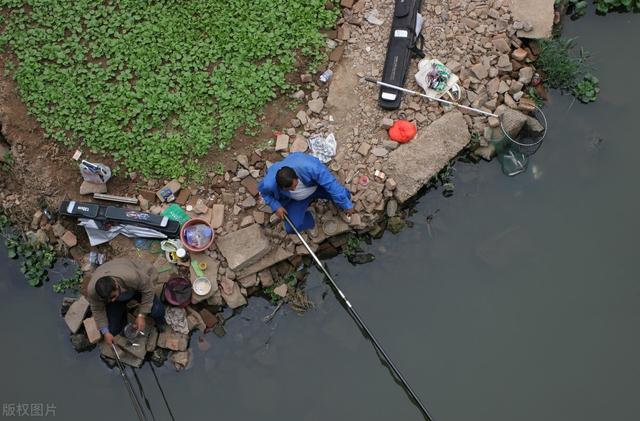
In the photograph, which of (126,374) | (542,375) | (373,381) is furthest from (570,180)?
(126,374)

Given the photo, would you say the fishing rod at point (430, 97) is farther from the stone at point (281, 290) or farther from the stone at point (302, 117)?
the stone at point (281, 290)

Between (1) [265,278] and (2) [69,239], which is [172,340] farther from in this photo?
(2) [69,239]

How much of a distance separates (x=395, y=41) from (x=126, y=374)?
Answer: 5140 millimetres

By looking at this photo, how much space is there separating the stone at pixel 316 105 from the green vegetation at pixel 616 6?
12.7ft

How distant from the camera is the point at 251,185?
25.9ft

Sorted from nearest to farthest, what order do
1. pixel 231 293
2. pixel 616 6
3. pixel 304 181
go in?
pixel 304 181 → pixel 231 293 → pixel 616 6

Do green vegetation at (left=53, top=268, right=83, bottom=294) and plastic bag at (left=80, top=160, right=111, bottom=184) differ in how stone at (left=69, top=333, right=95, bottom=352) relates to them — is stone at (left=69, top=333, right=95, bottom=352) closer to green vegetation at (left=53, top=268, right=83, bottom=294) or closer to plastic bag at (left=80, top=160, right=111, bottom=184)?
green vegetation at (left=53, top=268, right=83, bottom=294)

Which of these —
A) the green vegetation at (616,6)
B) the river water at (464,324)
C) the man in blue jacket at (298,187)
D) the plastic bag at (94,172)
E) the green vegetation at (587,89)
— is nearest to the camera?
the man in blue jacket at (298,187)

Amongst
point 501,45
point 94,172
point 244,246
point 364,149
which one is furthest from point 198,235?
point 501,45

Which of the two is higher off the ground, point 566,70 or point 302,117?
point 566,70

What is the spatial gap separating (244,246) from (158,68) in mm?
2482

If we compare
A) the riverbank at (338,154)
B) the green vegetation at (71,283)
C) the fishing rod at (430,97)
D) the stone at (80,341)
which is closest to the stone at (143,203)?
the riverbank at (338,154)

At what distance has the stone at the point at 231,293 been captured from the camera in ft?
25.5

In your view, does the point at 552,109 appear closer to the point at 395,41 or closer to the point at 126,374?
the point at 395,41
